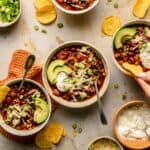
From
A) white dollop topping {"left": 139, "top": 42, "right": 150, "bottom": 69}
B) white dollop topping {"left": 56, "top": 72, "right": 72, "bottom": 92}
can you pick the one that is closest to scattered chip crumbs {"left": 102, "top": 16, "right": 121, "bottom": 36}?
white dollop topping {"left": 139, "top": 42, "right": 150, "bottom": 69}

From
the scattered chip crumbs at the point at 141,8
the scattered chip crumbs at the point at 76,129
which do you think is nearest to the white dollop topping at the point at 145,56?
the scattered chip crumbs at the point at 141,8

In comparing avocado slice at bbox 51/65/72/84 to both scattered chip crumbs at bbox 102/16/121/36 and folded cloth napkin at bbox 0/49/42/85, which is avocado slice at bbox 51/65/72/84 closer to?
folded cloth napkin at bbox 0/49/42/85

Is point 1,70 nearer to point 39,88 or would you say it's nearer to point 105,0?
point 39,88

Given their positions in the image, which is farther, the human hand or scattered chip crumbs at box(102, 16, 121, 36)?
scattered chip crumbs at box(102, 16, 121, 36)

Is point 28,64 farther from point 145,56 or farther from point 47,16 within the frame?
point 145,56

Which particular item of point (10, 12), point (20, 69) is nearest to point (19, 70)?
point (20, 69)
